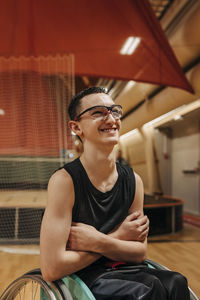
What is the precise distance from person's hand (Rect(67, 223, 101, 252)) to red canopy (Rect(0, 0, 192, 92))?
3.38m

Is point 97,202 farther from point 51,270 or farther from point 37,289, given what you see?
point 37,289

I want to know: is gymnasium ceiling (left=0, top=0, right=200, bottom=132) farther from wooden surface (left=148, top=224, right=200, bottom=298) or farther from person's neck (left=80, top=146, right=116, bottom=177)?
person's neck (left=80, top=146, right=116, bottom=177)

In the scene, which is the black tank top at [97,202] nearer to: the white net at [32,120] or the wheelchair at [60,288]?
the wheelchair at [60,288]

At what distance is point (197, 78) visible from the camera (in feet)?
13.5

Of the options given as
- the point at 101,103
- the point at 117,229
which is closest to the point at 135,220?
the point at 117,229

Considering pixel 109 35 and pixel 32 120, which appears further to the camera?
pixel 32 120

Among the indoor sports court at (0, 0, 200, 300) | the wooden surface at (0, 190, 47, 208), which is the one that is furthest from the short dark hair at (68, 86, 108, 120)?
the wooden surface at (0, 190, 47, 208)

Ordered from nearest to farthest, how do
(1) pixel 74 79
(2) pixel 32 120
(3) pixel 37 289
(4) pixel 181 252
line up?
(3) pixel 37 289 < (4) pixel 181 252 < (1) pixel 74 79 < (2) pixel 32 120

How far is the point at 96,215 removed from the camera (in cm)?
110

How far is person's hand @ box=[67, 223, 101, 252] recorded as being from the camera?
1.02m

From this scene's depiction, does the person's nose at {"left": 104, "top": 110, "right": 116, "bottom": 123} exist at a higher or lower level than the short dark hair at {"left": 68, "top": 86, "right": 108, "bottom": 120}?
lower

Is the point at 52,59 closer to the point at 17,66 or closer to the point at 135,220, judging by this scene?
the point at 17,66

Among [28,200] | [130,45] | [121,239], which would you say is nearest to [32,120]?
[28,200]

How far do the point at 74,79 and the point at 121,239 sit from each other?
3.56 meters
